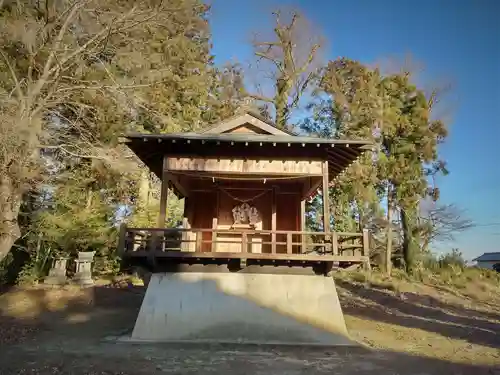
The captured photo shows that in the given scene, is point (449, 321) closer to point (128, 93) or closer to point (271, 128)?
point (271, 128)

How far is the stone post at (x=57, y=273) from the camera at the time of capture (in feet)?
63.5

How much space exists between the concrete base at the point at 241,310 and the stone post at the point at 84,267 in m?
9.77

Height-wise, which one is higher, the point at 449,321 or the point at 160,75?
the point at 160,75

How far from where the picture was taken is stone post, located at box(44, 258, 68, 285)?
63.5 ft

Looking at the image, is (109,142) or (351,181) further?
(351,181)

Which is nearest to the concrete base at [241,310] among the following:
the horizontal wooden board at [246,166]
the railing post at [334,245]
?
the railing post at [334,245]

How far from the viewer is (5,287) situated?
1938 centimetres

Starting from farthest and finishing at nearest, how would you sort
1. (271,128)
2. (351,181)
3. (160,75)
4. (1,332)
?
(351,181) < (160,75) < (271,128) < (1,332)

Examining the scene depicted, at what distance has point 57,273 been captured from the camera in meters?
19.6

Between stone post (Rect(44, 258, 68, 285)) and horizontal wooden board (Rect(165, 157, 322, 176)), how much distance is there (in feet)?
36.1

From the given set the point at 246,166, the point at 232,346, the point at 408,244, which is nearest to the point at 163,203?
the point at 246,166

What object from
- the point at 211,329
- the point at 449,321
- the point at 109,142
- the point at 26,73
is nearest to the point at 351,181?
the point at 449,321

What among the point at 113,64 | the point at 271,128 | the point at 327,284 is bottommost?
the point at 327,284

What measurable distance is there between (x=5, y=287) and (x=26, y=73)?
412 inches
